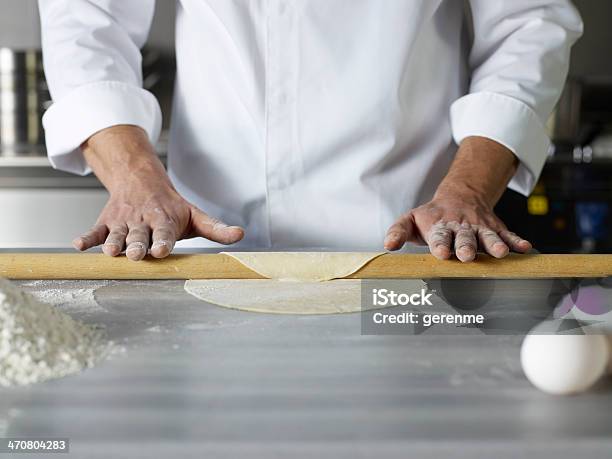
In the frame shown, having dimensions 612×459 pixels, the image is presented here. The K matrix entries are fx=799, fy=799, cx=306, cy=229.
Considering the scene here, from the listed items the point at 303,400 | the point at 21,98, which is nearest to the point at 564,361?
the point at 303,400

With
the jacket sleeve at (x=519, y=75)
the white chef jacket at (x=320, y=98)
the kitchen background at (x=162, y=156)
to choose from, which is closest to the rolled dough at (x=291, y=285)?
the white chef jacket at (x=320, y=98)

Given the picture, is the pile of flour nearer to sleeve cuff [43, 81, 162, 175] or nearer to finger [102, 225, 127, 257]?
finger [102, 225, 127, 257]

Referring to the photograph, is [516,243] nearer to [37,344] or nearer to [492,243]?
[492,243]

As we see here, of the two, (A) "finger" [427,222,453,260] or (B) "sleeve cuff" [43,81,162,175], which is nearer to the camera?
(A) "finger" [427,222,453,260]

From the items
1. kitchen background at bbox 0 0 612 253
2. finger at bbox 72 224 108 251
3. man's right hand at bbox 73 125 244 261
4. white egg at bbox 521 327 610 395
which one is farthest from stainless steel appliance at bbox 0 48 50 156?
white egg at bbox 521 327 610 395

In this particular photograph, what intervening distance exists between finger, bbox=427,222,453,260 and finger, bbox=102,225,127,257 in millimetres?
365

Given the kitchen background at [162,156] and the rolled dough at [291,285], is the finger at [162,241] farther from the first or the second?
the kitchen background at [162,156]

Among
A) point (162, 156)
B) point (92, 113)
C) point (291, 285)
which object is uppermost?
point (92, 113)

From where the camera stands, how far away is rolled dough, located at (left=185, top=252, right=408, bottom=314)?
827 millimetres

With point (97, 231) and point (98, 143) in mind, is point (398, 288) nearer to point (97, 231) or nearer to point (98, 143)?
point (97, 231)

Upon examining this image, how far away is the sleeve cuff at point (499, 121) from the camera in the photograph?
3.76ft

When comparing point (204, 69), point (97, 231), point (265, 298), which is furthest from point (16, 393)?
point (204, 69)

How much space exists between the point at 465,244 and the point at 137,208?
1.36ft

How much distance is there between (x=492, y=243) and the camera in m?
0.93
